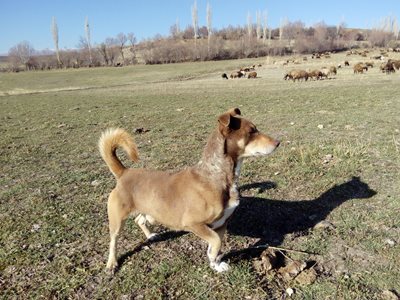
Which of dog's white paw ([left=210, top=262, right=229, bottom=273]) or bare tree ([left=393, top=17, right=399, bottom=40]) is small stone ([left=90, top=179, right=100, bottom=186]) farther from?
bare tree ([left=393, top=17, right=399, bottom=40])

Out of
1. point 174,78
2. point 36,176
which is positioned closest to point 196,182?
point 36,176

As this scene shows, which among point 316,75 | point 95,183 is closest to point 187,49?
point 316,75

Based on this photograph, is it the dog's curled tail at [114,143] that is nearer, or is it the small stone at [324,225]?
the dog's curled tail at [114,143]

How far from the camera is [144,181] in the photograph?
4.48 metres

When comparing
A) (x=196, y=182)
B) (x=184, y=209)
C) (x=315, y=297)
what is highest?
(x=196, y=182)

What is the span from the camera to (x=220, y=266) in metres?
4.25

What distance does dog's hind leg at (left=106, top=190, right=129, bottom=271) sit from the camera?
14.4ft

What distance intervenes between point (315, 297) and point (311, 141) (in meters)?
6.04

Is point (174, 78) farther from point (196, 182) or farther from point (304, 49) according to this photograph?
point (304, 49)

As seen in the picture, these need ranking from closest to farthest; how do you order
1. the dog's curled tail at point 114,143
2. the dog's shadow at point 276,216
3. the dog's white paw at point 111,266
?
the dog's white paw at point 111,266 < the dog's curled tail at point 114,143 < the dog's shadow at point 276,216

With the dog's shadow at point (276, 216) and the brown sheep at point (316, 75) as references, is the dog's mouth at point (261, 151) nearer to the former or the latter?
the dog's shadow at point (276, 216)

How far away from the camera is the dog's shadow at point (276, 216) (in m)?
4.89

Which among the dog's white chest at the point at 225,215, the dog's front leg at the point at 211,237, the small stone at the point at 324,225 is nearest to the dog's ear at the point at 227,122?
the dog's white chest at the point at 225,215

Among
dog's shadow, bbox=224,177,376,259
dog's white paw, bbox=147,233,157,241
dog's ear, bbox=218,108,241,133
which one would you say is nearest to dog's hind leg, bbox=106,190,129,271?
dog's white paw, bbox=147,233,157,241
